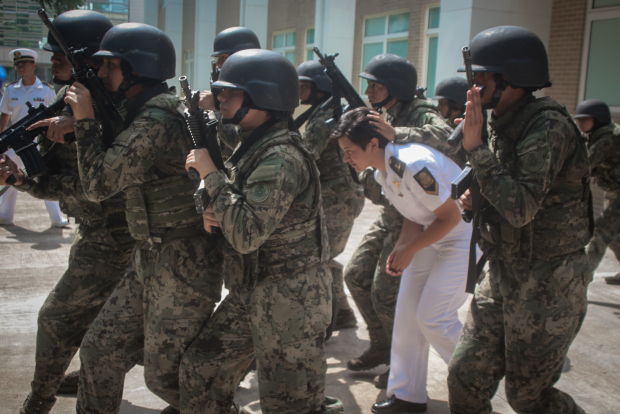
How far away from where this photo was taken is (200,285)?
2701 millimetres

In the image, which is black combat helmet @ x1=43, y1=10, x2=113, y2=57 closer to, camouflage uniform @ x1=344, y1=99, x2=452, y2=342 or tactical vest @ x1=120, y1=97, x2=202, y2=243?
tactical vest @ x1=120, y1=97, x2=202, y2=243

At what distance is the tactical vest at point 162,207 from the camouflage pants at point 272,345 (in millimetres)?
434

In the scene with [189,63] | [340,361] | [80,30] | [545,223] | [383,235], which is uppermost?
[189,63]

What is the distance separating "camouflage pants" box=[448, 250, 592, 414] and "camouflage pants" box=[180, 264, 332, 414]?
2.33ft

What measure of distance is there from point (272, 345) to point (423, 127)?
72.3 inches

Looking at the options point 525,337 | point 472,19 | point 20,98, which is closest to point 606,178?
point 472,19

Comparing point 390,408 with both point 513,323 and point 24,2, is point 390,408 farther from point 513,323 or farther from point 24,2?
point 24,2

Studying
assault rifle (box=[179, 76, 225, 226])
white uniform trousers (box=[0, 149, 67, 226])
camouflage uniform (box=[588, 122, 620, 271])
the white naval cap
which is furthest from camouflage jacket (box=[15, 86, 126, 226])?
the white naval cap

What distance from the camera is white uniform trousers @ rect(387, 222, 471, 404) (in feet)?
10.6

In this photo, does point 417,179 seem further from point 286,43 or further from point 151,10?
point 151,10

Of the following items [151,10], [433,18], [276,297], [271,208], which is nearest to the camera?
[271,208]

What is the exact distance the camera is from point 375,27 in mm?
14625

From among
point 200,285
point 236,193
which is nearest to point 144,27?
point 236,193

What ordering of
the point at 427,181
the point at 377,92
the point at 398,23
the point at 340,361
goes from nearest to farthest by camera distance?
the point at 427,181 → the point at 340,361 → the point at 377,92 → the point at 398,23
